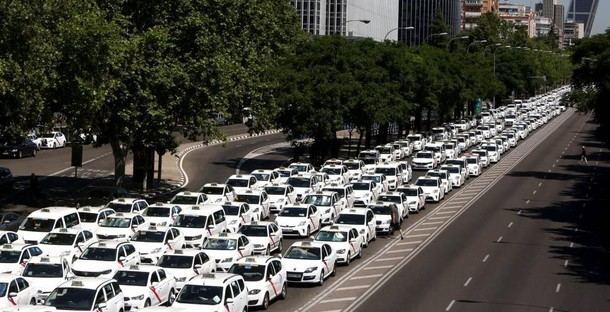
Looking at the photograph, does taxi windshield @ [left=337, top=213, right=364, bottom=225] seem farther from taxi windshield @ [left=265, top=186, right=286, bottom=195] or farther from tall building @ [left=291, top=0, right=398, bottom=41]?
tall building @ [left=291, top=0, right=398, bottom=41]

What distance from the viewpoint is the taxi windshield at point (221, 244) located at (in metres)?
38.9

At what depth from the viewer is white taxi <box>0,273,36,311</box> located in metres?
30.1

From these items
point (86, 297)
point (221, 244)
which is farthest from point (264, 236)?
point (86, 297)

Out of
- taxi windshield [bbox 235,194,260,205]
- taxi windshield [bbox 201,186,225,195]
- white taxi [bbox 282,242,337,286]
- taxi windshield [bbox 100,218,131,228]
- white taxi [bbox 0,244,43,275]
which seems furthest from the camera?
taxi windshield [bbox 201,186,225,195]

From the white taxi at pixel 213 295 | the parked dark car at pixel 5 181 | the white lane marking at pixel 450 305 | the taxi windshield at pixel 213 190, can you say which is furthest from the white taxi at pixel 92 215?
the parked dark car at pixel 5 181

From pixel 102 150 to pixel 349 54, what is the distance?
24036 millimetres

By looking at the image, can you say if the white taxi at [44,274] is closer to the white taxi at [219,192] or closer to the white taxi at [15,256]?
the white taxi at [15,256]

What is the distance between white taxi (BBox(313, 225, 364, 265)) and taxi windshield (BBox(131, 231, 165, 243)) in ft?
19.6

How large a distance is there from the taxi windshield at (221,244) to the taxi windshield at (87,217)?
25.7 feet

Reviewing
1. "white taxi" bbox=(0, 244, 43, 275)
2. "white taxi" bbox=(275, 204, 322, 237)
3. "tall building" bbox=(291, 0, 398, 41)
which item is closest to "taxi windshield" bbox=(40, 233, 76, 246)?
"white taxi" bbox=(0, 244, 43, 275)

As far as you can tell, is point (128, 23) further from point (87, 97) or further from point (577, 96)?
point (577, 96)

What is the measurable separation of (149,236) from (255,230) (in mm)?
4485

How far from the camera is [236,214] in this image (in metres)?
48.2

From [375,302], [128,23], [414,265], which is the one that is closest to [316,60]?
[128,23]
